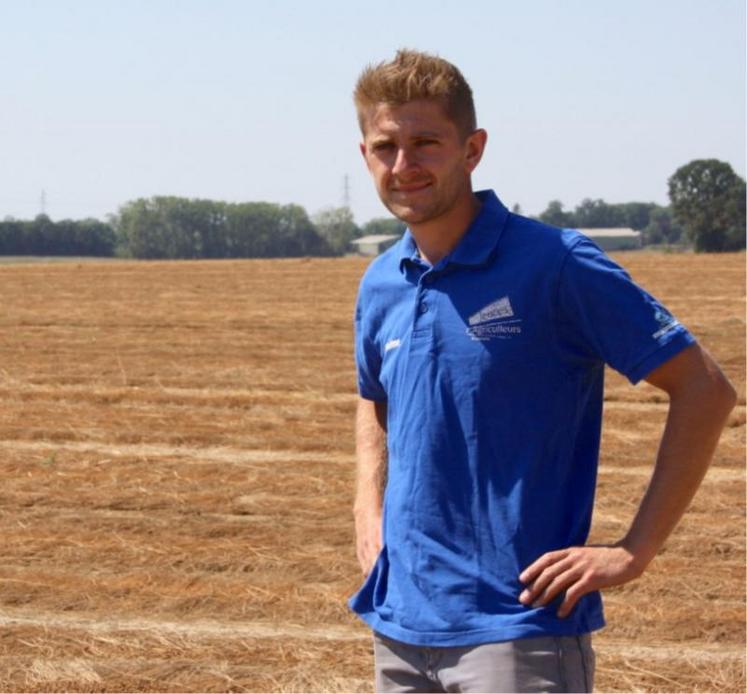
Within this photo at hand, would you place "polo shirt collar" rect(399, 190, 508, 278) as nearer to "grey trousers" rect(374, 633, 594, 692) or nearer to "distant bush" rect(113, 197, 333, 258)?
"grey trousers" rect(374, 633, 594, 692)

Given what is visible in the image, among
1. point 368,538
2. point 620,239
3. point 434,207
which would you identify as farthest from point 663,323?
point 620,239

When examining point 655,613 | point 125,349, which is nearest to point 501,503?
point 655,613

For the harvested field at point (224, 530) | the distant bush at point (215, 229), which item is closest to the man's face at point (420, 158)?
the harvested field at point (224, 530)

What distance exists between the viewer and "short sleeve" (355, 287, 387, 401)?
2.81m

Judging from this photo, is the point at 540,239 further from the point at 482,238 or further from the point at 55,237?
the point at 55,237

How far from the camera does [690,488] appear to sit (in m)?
2.43

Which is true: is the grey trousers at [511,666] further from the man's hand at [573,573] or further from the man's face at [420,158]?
the man's face at [420,158]

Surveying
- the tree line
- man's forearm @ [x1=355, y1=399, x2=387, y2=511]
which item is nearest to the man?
man's forearm @ [x1=355, y1=399, x2=387, y2=511]

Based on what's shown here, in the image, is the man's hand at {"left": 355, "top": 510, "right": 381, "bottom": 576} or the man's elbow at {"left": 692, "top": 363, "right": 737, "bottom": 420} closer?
the man's elbow at {"left": 692, "top": 363, "right": 737, "bottom": 420}

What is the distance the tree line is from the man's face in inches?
2275

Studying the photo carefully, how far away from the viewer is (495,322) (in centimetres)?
245

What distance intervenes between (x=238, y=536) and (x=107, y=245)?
61058 mm

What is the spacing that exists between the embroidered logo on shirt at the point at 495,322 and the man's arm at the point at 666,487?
10.0 inches

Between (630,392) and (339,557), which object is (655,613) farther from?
(630,392)
